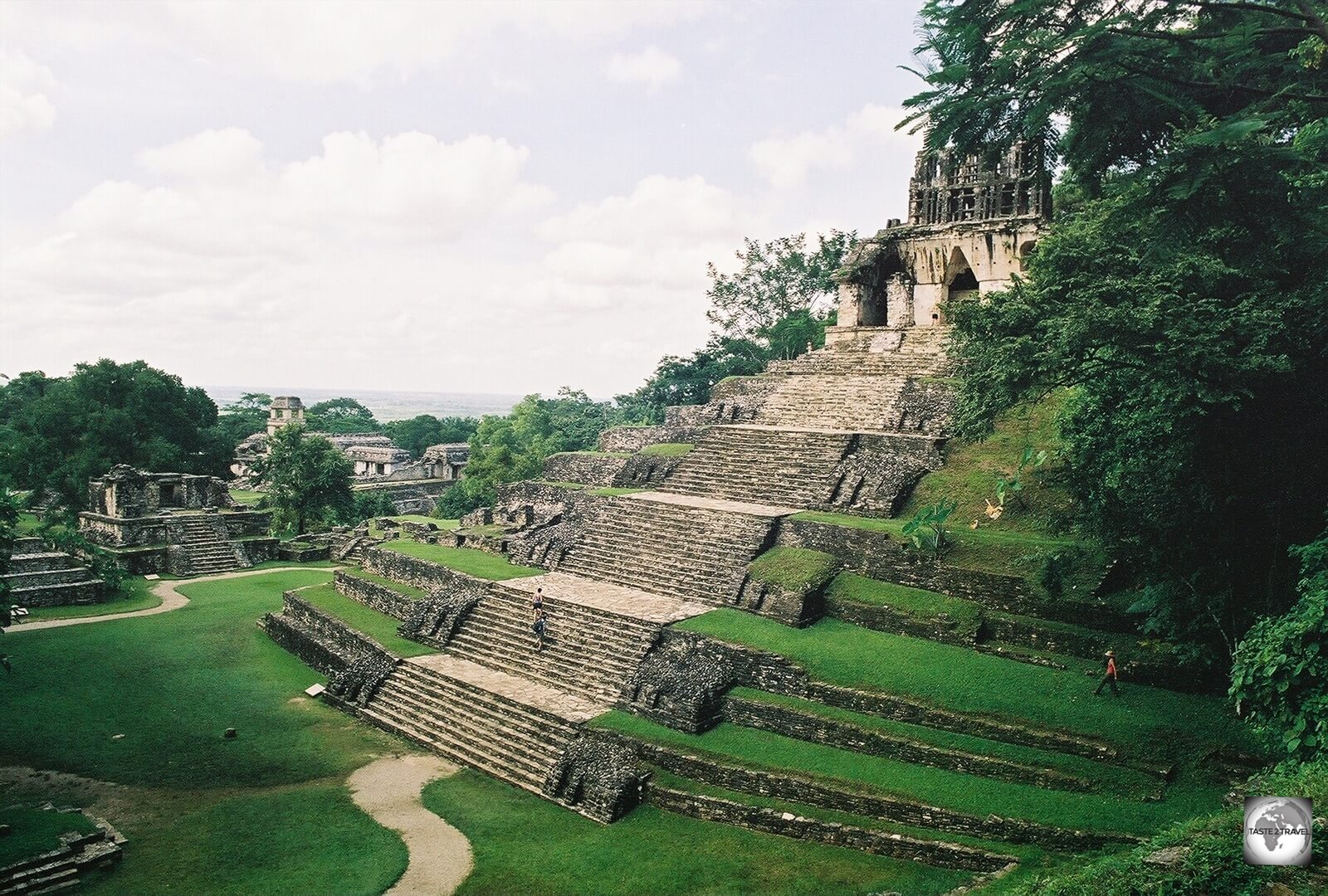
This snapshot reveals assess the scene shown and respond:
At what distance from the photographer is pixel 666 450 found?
2148cm

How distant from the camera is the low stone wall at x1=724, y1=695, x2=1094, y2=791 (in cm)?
917

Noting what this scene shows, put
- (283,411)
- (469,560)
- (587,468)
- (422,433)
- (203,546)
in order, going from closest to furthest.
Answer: (469,560) → (587,468) → (203,546) → (283,411) → (422,433)

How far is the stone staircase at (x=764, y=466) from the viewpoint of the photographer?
1702 cm

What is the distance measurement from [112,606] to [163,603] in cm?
102

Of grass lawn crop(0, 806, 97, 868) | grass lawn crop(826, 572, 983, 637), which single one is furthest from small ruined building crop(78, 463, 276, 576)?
grass lawn crop(826, 572, 983, 637)

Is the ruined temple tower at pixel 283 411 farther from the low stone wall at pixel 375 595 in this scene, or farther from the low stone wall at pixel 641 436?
the low stone wall at pixel 375 595

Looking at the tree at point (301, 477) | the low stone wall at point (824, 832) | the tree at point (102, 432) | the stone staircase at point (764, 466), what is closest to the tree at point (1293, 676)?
the low stone wall at point (824, 832)

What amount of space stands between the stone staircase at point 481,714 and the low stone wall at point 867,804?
4.86ft

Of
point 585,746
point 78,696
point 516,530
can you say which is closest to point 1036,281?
point 585,746

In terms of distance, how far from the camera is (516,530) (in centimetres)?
1988

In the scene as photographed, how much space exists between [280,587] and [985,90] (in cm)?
2048

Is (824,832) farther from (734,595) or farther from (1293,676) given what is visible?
(734,595)

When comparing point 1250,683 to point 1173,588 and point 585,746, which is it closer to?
point 1173,588

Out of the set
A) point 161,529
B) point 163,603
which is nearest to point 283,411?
point 161,529
